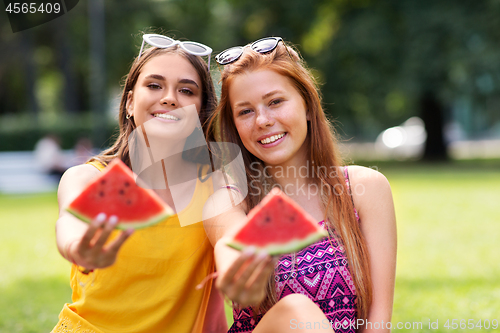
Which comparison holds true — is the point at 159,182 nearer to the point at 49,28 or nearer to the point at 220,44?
the point at 220,44

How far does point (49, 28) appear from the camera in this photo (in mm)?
28391

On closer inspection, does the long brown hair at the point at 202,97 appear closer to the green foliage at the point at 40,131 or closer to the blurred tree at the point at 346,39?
the blurred tree at the point at 346,39

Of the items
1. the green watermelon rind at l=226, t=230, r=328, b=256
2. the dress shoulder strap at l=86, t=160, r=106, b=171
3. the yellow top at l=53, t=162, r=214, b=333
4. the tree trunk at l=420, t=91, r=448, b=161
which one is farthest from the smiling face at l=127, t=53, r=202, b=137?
the tree trunk at l=420, t=91, r=448, b=161

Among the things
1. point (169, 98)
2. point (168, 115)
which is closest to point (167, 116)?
point (168, 115)

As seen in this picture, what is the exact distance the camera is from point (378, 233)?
9.49 ft

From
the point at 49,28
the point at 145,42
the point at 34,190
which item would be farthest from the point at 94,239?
the point at 49,28

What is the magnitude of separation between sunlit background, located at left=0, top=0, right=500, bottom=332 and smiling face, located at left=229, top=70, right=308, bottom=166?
0.68m

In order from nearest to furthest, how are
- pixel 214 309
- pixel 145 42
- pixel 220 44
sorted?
1. pixel 214 309
2. pixel 145 42
3. pixel 220 44

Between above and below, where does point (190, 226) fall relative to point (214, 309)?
above

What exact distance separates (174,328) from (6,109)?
43.3m

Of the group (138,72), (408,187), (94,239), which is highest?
(138,72)

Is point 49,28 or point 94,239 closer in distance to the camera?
point 94,239

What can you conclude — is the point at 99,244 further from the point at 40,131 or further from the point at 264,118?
the point at 40,131

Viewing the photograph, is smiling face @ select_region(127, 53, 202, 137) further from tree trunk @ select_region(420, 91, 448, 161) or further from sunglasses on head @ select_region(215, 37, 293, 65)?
tree trunk @ select_region(420, 91, 448, 161)
